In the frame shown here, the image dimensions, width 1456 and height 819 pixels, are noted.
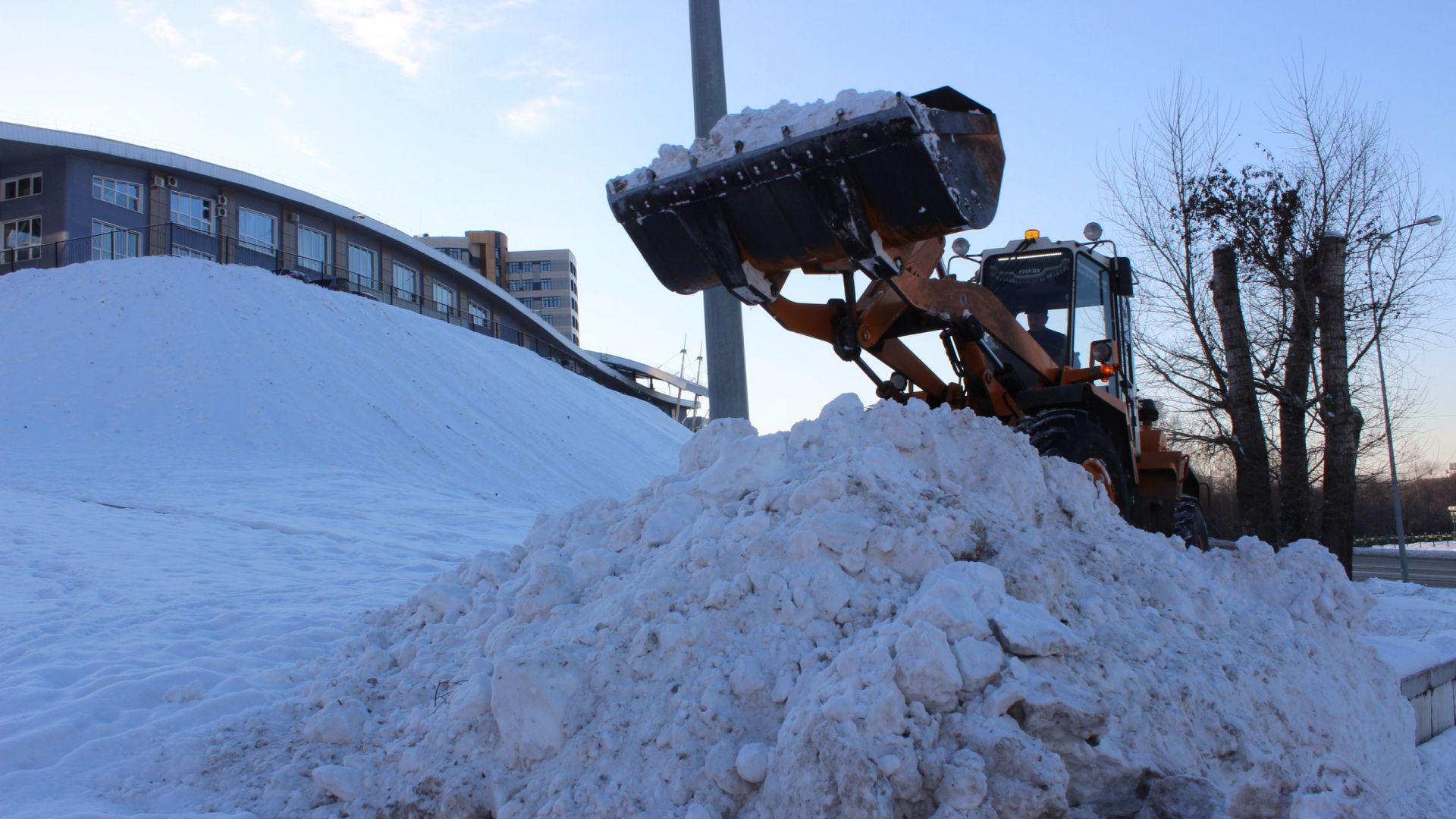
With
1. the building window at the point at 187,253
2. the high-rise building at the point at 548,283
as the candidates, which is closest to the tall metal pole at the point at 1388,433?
the building window at the point at 187,253

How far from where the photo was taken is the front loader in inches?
181

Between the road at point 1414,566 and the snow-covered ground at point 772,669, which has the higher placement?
the snow-covered ground at point 772,669

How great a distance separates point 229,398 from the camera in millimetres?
17891

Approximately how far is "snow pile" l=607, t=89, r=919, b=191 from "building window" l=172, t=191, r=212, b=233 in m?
32.5

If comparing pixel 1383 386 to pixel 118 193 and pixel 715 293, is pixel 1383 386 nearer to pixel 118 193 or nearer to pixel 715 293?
pixel 715 293

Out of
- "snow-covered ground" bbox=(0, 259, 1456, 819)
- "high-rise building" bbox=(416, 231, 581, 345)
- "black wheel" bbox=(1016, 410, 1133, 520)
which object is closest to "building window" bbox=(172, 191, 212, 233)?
"snow-covered ground" bbox=(0, 259, 1456, 819)

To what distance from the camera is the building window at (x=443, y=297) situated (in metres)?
42.8

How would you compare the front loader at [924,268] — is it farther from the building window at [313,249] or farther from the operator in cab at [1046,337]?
the building window at [313,249]

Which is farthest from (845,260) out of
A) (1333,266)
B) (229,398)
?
(229,398)

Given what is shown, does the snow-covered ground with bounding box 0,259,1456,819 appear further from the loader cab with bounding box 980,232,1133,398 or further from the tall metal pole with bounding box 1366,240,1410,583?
the tall metal pole with bounding box 1366,240,1410,583

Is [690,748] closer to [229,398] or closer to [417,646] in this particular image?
[417,646]

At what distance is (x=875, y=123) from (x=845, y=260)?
73 cm

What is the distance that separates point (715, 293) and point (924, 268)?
1184 mm

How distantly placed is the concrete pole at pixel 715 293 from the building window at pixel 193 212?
32.4 m
